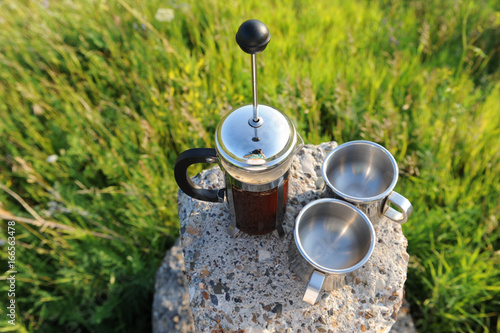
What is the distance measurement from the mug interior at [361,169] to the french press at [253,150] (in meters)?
0.32

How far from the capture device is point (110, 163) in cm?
230

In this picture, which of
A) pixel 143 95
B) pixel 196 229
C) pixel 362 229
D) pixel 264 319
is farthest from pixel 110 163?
pixel 362 229

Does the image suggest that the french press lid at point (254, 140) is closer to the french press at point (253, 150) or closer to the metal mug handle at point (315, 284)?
the french press at point (253, 150)

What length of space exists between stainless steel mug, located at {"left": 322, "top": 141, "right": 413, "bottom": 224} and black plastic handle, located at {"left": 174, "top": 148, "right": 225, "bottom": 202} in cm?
43

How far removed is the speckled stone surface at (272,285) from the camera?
1311 millimetres

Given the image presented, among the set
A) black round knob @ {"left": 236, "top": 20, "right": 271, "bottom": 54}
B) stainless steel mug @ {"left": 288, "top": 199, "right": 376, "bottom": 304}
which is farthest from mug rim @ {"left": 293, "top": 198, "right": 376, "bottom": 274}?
black round knob @ {"left": 236, "top": 20, "right": 271, "bottom": 54}

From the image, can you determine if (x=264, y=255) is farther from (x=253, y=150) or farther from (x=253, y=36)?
(x=253, y=36)

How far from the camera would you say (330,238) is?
1385 millimetres

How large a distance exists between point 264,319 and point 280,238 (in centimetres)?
32

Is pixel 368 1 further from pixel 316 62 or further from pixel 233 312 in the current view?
pixel 233 312

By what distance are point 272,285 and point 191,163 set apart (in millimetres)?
564

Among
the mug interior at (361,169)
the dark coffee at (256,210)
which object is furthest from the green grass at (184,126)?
the dark coffee at (256,210)

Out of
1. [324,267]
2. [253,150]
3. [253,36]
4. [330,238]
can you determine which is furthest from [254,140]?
[330,238]

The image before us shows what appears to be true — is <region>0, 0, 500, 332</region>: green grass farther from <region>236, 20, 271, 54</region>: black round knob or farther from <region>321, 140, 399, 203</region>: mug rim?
<region>236, 20, 271, 54</region>: black round knob
